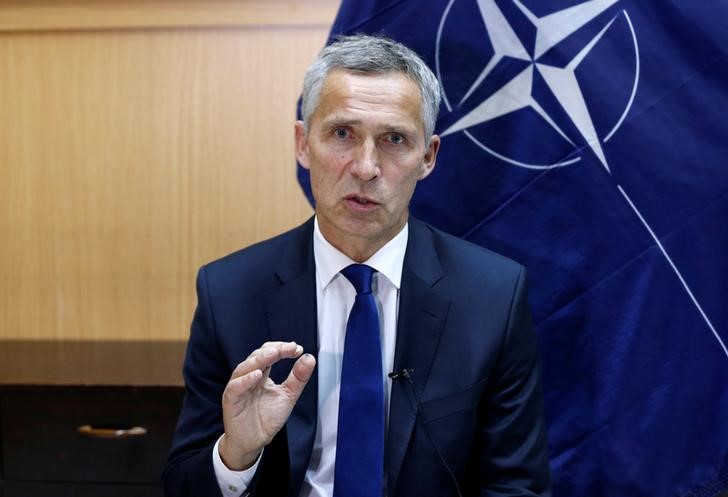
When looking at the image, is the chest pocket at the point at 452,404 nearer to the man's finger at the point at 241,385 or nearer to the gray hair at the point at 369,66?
the man's finger at the point at 241,385

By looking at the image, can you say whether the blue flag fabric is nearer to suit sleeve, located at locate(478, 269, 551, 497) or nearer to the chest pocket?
suit sleeve, located at locate(478, 269, 551, 497)

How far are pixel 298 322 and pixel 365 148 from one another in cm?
42

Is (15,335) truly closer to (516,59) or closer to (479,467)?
(479,467)

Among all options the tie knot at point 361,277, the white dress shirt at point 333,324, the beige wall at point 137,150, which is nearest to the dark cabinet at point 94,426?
the beige wall at point 137,150

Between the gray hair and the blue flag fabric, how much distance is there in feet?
1.02

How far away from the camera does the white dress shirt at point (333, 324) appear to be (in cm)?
187

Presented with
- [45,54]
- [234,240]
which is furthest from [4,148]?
[234,240]

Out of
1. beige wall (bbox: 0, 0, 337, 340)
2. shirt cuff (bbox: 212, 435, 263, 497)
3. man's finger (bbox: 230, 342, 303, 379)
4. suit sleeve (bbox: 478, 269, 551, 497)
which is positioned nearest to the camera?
man's finger (bbox: 230, 342, 303, 379)

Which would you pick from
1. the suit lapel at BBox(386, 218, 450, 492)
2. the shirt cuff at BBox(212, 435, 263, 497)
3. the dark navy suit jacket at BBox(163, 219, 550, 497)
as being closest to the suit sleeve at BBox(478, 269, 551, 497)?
the dark navy suit jacket at BBox(163, 219, 550, 497)

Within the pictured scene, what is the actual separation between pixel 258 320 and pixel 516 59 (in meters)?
0.92

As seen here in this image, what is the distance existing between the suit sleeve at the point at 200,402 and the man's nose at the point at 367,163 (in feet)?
1.51

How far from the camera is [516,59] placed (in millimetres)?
2143

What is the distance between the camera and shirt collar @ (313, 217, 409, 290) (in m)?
1.94

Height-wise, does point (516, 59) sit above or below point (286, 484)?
above
